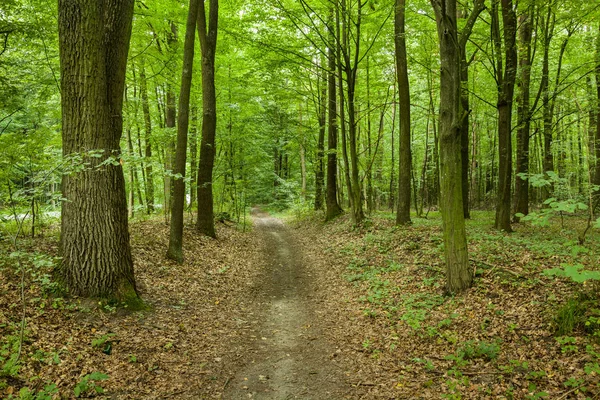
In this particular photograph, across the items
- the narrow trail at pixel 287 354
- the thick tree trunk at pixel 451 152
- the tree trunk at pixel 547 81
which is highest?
the tree trunk at pixel 547 81

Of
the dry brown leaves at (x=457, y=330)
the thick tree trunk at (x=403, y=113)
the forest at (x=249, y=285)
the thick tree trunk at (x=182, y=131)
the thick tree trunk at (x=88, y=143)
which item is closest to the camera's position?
the dry brown leaves at (x=457, y=330)

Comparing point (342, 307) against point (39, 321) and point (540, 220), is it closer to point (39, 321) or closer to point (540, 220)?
point (540, 220)

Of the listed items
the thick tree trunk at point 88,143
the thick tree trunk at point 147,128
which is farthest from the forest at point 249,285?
the thick tree trunk at point 147,128

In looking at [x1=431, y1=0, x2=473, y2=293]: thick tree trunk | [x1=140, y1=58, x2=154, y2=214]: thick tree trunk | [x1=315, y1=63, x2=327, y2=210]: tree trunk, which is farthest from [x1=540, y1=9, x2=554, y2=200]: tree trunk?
[x1=140, y1=58, x2=154, y2=214]: thick tree trunk

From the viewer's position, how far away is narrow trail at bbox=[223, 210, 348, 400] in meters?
4.73

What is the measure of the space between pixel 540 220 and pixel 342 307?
15.5 feet

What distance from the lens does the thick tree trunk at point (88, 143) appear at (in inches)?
234

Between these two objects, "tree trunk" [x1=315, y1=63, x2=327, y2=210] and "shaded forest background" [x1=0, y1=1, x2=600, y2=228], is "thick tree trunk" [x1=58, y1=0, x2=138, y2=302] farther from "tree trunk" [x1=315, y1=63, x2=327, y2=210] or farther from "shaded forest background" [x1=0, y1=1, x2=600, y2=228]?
"tree trunk" [x1=315, y1=63, x2=327, y2=210]

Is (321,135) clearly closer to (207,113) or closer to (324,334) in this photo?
(207,113)

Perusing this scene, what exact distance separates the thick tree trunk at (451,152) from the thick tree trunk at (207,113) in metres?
8.36

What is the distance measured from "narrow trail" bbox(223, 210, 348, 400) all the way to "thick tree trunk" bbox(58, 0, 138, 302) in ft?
9.12

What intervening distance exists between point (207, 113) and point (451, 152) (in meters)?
9.21

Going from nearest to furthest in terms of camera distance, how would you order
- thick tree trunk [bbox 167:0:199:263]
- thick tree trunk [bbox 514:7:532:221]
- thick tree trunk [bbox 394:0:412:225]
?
thick tree trunk [bbox 167:0:199:263] → thick tree trunk [bbox 514:7:532:221] → thick tree trunk [bbox 394:0:412:225]

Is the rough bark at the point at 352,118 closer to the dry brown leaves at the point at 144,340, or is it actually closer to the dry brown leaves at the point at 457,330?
the dry brown leaves at the point at 457,330
